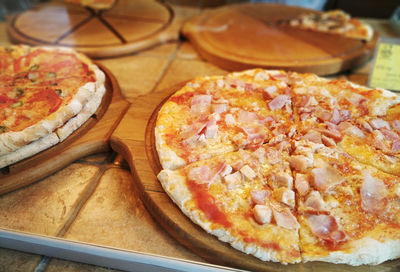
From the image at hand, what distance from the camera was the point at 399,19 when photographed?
370 centimetres

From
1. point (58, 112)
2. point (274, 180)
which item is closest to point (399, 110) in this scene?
point (274, 180)

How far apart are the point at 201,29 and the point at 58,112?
2.02 meters

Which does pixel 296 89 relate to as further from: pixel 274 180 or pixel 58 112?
pixel 58 112

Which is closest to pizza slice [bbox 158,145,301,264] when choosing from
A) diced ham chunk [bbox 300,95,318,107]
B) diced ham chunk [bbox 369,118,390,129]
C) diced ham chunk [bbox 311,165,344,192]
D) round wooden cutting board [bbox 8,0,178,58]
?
diced ham chunk [bbox 311,165,344,192]

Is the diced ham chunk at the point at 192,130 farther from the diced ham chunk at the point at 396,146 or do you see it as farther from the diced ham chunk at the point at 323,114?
the diced ham chunk at the point at 396,146

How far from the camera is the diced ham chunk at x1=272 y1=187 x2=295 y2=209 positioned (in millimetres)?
1555

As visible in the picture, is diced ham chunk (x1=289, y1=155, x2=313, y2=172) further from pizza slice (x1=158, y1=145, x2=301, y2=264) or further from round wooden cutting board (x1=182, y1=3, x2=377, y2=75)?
round wooden cutting board (x1=182, y1=3, x2=377, y2=75)

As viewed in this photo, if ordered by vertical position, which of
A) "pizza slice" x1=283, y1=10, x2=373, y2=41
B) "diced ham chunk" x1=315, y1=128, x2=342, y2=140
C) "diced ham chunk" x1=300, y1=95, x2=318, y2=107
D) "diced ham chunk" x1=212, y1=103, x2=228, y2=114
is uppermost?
"pizza slice" x1=283, y1=10, x2=373, y2=41

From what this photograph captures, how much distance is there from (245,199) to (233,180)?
11cm

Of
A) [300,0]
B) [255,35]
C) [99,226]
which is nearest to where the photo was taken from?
[99,226]

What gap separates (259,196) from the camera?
5.14 feet

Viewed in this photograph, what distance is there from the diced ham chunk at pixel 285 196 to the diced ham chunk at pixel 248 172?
0.15m

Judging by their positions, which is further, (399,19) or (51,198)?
(399,19)

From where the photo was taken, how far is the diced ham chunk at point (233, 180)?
1.62 meters
